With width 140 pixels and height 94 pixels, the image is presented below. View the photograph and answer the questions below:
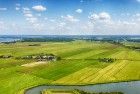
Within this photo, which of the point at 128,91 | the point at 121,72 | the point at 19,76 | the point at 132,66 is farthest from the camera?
the point at 132,66

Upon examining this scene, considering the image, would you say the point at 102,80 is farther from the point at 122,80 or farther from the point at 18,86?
the point at 18,86

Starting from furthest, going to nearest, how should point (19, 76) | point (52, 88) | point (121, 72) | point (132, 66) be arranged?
point (132, 66) → point (121, 72) → point (19, 76) → point (52, 88)

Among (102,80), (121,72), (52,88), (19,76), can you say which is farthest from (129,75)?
(19,76)

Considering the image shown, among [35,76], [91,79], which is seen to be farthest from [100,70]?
[35,76]

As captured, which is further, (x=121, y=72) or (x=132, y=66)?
(x=132, y=66)

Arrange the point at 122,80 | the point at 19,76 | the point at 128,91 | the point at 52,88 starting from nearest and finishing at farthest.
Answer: the point at 128,91, the point at 52,88, the point at 122,80, the point at 19,76

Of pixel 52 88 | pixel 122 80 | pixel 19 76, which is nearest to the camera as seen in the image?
pixel 52 88

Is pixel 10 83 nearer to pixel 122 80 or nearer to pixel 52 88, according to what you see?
pixel 52 88

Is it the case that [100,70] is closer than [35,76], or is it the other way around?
[35,76]

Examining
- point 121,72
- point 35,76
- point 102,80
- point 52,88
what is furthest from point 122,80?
point 35,76
